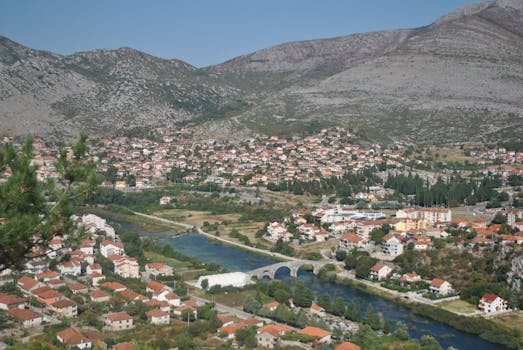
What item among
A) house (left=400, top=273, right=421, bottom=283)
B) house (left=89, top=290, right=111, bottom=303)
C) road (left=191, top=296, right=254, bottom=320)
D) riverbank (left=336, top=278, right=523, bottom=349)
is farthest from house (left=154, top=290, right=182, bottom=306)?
house (left=400, top=273, right=421, bottom=283)

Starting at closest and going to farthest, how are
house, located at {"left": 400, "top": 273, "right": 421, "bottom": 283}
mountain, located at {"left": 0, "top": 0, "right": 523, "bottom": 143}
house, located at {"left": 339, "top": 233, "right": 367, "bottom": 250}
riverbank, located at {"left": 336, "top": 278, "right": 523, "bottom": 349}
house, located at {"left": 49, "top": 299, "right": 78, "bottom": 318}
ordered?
riverbank, located at {"left": 336, "top": 278, "right": 523, "bottom": 349}
house, located at {"left": 49, "top": 299, "right": 78, "bottom": 318}
house, located at {"left": 400, "top": 273, "right": 421, "bottom": 283}
house, located at {"left": 339, "top": 233, "right": 367, "bottom": 250}
mountain, located at {"left": 0, "top": 0, "right": 523, "bottom": 143}

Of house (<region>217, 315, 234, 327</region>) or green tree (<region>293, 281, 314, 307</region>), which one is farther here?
green tree (<region>293, 281, 314, 307</region>)

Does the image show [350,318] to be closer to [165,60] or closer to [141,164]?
[141,164]

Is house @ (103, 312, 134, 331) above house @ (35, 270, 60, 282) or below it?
below

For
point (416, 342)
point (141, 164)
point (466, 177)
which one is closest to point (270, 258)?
point (416, 342)

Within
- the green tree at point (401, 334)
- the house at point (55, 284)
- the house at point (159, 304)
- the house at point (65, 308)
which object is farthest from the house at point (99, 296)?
the green tree at point (401, 334)

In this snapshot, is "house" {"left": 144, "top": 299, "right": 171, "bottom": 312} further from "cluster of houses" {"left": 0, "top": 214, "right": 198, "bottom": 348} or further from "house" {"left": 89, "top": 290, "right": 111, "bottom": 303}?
"house" {"left": 89, "top": 290, "right": 111, "bottom": 303}

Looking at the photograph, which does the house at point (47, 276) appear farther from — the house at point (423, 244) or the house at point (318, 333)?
the house at point (423, 244)
